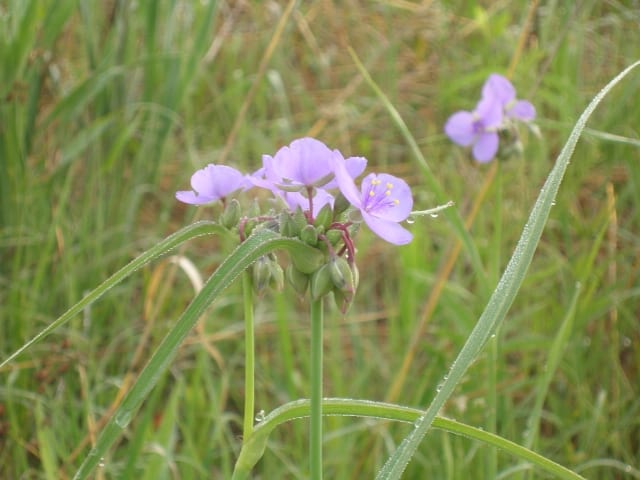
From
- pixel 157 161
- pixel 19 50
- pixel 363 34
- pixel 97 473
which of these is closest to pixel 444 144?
pixel 363 34

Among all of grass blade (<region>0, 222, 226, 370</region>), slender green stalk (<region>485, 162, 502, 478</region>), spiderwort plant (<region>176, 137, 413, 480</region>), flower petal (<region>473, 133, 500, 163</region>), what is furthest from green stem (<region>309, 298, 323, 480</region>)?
flower petal (<region>473, 133, 500, 163</region>)

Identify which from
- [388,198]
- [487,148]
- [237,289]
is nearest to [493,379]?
[487,148]

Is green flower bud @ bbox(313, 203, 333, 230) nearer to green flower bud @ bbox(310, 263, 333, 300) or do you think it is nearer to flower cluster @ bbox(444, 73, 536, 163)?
green flower bud @ bbox(310, 263, 333, 300)

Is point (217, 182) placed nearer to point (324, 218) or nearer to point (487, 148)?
point (324, 218)

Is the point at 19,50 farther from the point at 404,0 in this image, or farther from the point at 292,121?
the point at 404,0

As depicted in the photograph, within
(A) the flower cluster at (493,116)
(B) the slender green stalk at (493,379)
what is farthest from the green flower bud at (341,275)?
(A) the flower cluster at (493,116)

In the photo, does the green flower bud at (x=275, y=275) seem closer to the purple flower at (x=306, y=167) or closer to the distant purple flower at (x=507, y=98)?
the purple flower at (x=306, y=167)
